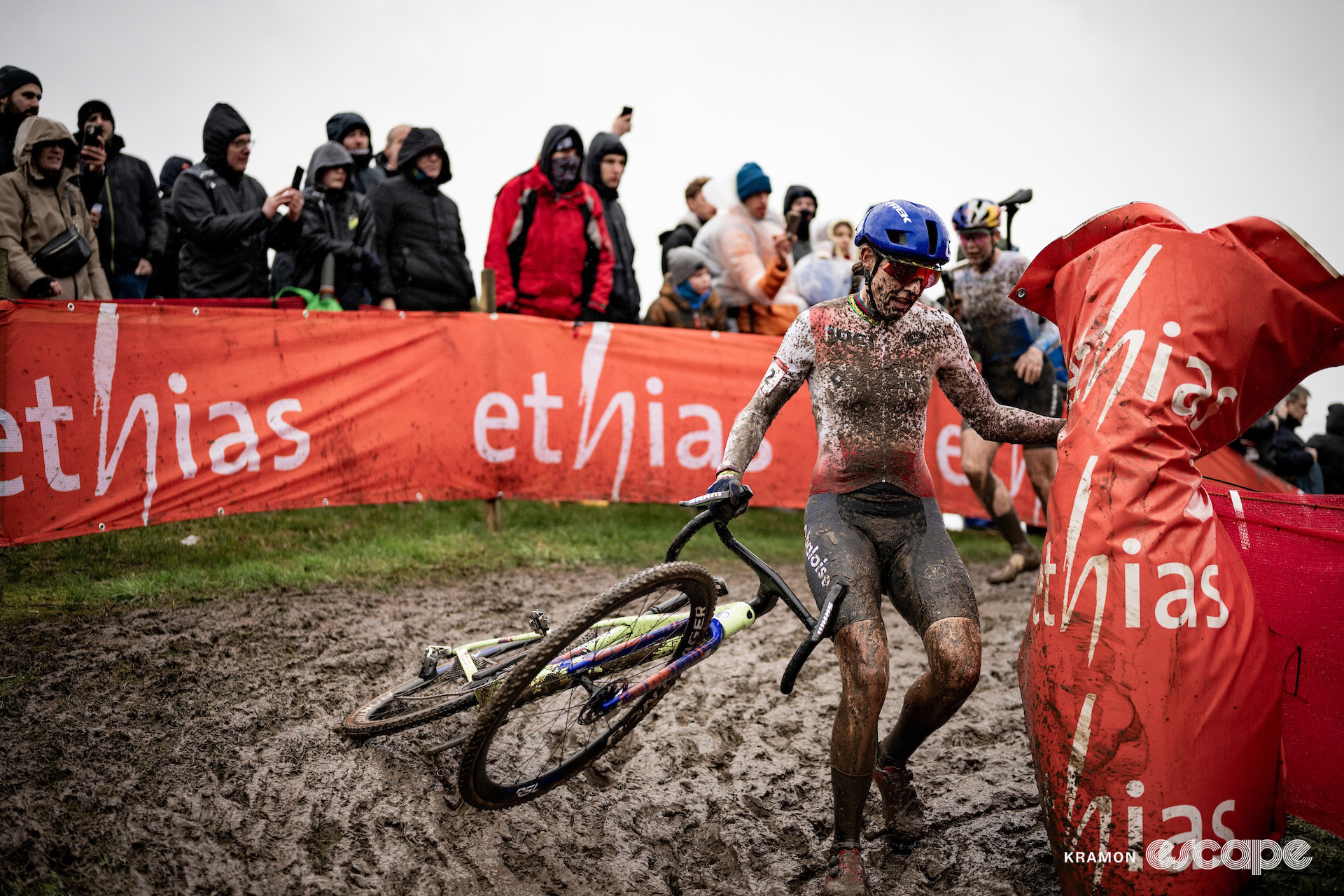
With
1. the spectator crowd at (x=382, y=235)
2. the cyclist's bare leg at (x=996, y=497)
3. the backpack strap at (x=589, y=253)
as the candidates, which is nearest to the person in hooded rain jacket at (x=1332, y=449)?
the spectator crowd at (x=382, y=235)

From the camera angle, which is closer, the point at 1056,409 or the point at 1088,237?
the point at 1088,237

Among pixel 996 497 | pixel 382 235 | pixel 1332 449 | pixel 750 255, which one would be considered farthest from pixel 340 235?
pixel 1332 449

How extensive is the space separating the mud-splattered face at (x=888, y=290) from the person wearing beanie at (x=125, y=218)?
6151 millimetres

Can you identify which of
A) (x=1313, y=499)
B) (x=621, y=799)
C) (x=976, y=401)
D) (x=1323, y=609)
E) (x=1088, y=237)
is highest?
(x=1088, y=237)

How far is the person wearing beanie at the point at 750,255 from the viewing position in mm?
9359

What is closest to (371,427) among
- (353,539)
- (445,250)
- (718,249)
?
(353,539)

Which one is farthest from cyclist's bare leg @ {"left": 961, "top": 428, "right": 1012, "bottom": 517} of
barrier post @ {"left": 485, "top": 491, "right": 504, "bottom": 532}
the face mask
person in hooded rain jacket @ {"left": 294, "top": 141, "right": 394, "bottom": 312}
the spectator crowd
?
person in hooded rain jacket @ {"left": 294, "top": 141, "right": 394, "bottom": 312}

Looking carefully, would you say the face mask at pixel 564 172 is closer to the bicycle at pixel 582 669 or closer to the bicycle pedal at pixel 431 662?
the bicycle at pixel 582 669

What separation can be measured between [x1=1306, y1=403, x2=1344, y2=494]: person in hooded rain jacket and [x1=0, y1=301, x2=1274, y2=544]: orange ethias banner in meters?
3.70

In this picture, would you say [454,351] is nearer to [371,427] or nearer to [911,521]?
[371,427]

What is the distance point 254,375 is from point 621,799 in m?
4.24

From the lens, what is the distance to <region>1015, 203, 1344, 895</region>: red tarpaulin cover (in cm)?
311

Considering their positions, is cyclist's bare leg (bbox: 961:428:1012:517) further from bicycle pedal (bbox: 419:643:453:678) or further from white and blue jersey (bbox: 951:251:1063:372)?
bicycle pedal (bbox: 419:643:453:678)

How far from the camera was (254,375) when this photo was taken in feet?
21.7
